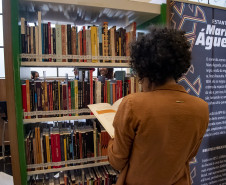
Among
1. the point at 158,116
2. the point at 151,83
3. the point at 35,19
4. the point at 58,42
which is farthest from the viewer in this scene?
the point at 35,19

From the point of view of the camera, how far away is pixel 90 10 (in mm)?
1322

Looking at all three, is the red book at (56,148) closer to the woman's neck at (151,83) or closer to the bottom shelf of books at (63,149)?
the bottom shelf of books at (63,149)

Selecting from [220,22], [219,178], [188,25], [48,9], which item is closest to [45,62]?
[48,9]

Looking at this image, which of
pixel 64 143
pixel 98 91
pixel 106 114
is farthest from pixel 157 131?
pixel 64 143

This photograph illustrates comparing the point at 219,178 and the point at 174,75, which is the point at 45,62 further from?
the point at 219,178

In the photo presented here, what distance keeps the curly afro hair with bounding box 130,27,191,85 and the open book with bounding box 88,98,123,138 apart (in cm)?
33

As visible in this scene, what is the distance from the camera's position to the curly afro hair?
709mm

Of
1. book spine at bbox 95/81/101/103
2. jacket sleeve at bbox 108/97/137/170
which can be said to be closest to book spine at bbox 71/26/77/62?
book spine at bbox 95/81/101/103

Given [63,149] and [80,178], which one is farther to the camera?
[80,178]

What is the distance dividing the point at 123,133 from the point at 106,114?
33 centimetres

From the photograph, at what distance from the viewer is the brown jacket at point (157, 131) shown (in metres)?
0.69

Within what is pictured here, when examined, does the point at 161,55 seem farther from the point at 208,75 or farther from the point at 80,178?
the point at 80,178

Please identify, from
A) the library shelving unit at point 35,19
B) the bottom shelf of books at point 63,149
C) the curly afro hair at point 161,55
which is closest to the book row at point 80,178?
the bottom shelf of books at point 63,149

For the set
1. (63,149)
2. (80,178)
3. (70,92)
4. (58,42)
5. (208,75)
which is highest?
(58,42)
